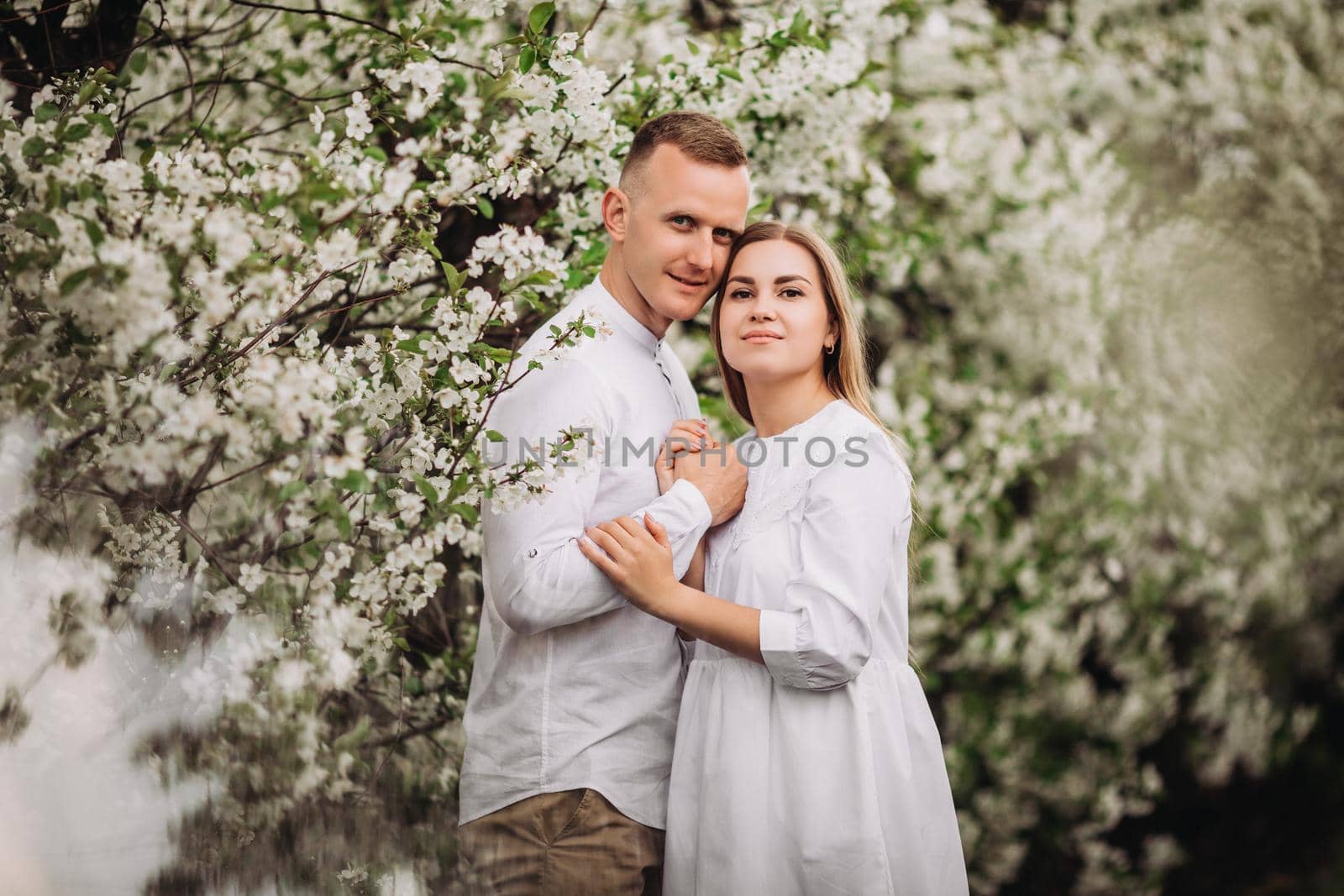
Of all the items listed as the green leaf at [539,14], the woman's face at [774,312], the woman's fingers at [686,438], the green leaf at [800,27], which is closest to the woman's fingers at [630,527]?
the woman's fingers at [686,438]

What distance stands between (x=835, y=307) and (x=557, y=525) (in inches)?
33.6

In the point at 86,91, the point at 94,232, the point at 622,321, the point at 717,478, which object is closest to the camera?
the point at 94,232

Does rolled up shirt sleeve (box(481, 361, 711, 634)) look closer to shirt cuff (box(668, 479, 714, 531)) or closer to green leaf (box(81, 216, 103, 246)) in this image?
shirt cuff (box(668, 479, 714, 531))

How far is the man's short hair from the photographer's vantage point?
8.02 feet

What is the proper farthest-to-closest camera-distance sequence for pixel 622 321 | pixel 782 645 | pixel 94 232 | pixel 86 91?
1. pixel 622 321
2. pixel 782 645
3. pixel 86 91
4. pixel 94 232

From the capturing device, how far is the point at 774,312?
2439 mm

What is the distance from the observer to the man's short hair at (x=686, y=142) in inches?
96.2

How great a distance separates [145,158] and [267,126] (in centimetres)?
179

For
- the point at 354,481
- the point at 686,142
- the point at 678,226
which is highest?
the point at 686,142

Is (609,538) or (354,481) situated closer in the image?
(354,481)

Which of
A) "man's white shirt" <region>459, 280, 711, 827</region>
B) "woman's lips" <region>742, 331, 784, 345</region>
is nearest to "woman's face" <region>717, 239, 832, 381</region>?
"woman's lips" <region>742, 331, 784, 345</region>

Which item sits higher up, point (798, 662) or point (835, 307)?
point (835, 307)

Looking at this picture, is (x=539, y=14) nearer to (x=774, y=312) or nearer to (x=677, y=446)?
(x=774, y=312)

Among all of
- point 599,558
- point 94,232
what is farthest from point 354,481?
point 599,558
